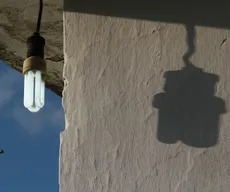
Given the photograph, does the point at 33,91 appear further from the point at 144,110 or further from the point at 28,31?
the point at 28,31

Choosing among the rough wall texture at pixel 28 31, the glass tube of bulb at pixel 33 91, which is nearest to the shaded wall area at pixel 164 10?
the glass tube of bulb at pixel 33 91

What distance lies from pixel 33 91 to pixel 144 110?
1.03 feet

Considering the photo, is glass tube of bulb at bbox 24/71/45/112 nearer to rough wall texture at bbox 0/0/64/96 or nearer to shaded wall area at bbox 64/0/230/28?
shaded wall area at bbox 64/0/230/28

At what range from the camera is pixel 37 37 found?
154cm

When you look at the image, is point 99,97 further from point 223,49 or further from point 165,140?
point 223,49

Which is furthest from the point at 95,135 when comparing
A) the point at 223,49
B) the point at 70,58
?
the point at 223,49

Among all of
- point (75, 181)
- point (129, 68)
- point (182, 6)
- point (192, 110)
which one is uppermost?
point (182, 6)

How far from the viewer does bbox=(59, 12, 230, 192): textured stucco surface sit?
124 cm

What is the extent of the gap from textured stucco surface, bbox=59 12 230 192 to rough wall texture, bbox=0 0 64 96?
579mm

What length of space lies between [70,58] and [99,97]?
0.12m

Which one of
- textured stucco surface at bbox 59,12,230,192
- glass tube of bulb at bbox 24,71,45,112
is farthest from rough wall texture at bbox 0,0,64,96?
textured stucco surface at bbox 59,12,230,192

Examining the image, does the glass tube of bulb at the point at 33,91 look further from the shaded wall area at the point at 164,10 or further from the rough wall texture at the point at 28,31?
the rough wall texture at the point at 28,31

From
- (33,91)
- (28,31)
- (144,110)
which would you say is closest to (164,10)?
(144,110)

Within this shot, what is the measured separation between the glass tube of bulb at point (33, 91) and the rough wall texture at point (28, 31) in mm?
477
